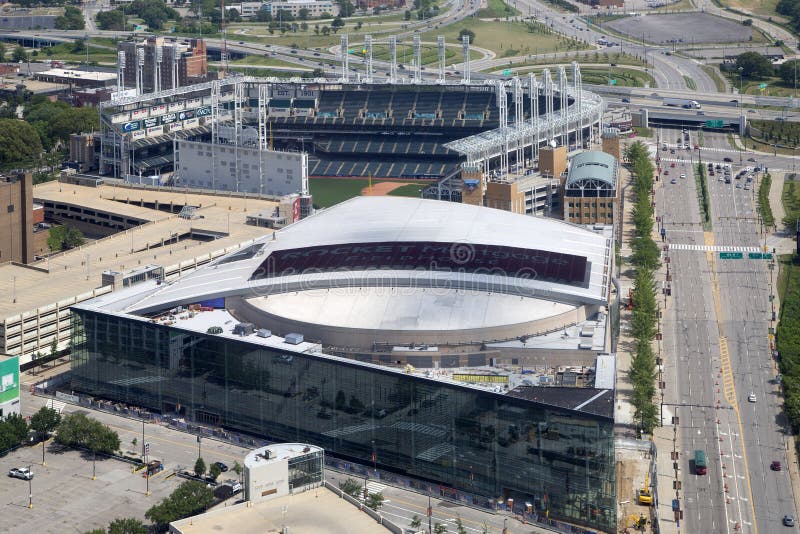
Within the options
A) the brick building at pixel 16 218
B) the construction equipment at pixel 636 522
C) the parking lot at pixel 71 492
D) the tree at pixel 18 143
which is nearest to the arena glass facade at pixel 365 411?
the construction equipment at pixel 636 522

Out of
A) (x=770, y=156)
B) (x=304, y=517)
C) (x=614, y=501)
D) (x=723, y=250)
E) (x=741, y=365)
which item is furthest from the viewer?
(x=770, y=156)

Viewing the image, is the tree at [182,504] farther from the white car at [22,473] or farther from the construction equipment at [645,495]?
the construction equipment at [645,495]

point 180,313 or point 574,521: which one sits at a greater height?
point 180,313

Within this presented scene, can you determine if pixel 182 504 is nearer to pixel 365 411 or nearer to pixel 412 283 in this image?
pixel 365 411

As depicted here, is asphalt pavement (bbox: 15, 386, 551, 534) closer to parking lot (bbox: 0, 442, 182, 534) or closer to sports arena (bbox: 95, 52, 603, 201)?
parking lot (bbox: 0, 442, 182, 534)

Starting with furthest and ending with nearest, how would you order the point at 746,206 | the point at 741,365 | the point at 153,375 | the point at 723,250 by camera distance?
the point at 746,206, the point at 723,250, the point at 741,365, the point at 153,375

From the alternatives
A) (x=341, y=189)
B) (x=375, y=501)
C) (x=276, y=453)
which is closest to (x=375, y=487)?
(x=375, y=501)

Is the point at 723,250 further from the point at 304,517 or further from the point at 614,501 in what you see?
the point at 304,517

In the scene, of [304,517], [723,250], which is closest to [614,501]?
[304,517]
